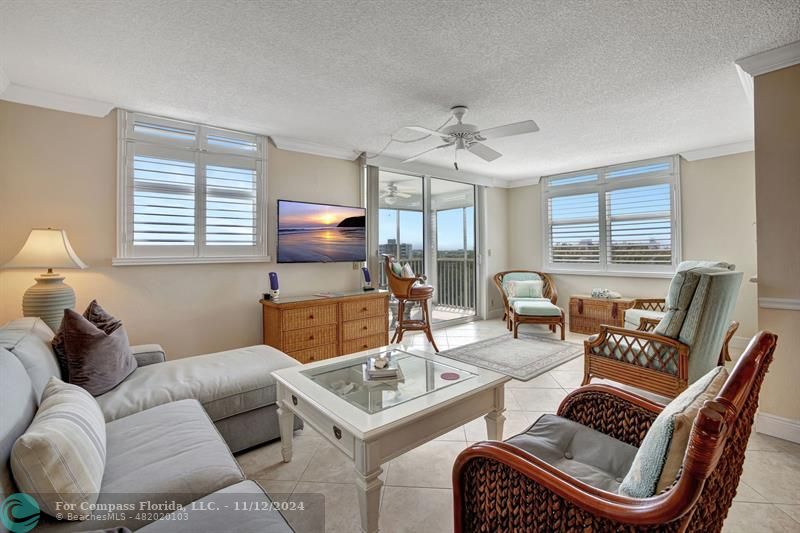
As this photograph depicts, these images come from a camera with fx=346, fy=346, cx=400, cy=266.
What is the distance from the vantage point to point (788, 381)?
2211 mm

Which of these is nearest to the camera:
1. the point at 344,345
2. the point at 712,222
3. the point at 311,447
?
the point at 311,447

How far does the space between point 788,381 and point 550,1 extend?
2738 millimetres

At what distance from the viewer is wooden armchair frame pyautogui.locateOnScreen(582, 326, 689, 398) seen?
245 cm

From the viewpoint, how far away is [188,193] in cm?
328

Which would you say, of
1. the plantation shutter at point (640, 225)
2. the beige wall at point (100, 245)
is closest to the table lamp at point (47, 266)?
the beige wall at point (100, 245)

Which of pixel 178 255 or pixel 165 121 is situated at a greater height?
pixel 165 121

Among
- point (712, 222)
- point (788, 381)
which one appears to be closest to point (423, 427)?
point (788, 381)

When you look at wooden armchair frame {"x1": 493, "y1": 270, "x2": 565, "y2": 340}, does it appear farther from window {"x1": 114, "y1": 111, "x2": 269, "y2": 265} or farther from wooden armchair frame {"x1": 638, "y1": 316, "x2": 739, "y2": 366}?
window {"x1": 114, "y1": 111, "x2": 269, "y2": 265}

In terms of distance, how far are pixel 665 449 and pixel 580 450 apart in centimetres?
61

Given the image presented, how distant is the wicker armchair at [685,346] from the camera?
2348 millimetres

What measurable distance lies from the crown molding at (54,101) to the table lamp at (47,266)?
3.48ft

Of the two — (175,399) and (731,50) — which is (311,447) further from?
(731,50)

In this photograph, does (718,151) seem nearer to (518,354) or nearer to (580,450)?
(518,354)

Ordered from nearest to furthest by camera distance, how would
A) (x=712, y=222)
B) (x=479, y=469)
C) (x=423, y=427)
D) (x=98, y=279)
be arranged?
(x=479, y=469) → (x=423, y=427) → (x=98, y=279) → (x=712, y=222)
